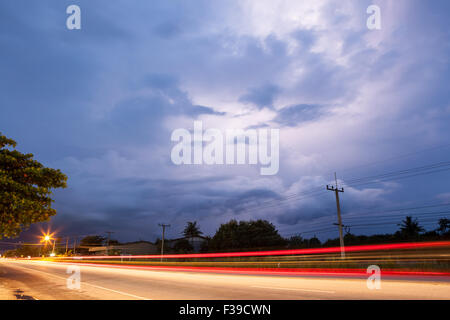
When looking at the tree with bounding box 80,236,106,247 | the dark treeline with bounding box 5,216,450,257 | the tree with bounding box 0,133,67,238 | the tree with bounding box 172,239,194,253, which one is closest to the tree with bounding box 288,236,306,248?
the dark treeline with bounding box 5,216,450,257

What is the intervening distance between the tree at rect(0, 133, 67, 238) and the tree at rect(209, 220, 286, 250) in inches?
2089

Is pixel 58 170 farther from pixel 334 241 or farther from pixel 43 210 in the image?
pixel 334 241

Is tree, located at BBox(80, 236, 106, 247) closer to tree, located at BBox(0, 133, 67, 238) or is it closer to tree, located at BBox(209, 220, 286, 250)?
tree, located at BBox(209, 220, 286, 250)

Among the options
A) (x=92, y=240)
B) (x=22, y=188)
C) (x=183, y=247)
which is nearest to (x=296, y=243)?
(x=183, y=247)

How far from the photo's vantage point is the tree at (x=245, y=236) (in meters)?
65.3

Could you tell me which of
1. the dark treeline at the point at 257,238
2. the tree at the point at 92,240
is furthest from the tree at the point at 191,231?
the tree at the point at 92,240

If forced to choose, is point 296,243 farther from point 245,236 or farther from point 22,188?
point 22,188

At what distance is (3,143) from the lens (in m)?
14.5

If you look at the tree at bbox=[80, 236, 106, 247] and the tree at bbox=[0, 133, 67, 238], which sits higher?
the tree at bbox=[0, 133, 67, 238]

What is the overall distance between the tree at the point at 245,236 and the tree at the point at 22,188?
5307 centimetres

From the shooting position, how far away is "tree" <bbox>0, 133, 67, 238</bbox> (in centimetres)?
1307

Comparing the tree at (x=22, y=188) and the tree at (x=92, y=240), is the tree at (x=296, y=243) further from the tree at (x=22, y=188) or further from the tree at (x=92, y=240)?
the tree at (x=92, y=240)
